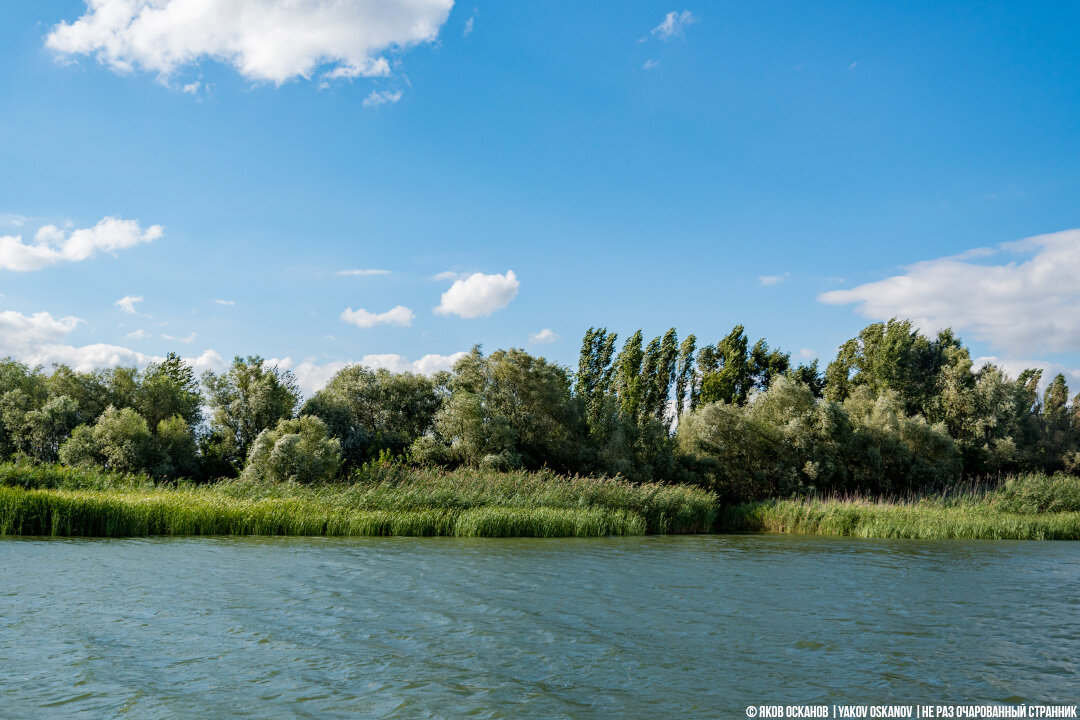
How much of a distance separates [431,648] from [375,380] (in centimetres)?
4394

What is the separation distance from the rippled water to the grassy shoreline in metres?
3.87

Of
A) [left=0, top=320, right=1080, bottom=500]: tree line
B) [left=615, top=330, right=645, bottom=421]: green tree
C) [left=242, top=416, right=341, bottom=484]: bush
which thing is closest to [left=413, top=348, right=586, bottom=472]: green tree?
[left=0, top=320, right=1080, bottom=500]: tree line

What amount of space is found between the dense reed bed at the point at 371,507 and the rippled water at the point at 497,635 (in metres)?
3.37

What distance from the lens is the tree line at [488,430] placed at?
42188 millimetres

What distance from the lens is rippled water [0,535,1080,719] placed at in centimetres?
898

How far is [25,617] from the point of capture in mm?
12109

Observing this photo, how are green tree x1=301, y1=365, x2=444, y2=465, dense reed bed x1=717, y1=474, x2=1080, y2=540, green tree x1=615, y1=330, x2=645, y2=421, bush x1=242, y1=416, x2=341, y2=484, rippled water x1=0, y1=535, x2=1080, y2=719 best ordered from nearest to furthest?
rippled water x1=0, y1=535, x2=1080, y2=719, dense reed bed x1=717, y1=474, x2=1080, y2=540, bush x1=242, y1=416, x2=341, y2=484, green tree x1=301, y1=365, x2=444, y2=465, green tree x1=615, y1=330, x2=645, y2=421

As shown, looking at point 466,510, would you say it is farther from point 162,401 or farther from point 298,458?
point 162,401

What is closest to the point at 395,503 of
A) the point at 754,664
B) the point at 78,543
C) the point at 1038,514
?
the point at 78,543

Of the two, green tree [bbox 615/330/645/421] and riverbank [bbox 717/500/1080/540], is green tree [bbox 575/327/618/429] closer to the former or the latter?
green tree [bbox 615/330/645/421]

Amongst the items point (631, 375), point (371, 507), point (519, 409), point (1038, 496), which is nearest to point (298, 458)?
point (371, 507)

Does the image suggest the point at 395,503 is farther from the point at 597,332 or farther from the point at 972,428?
the point at 972,428

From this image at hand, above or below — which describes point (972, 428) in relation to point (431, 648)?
above

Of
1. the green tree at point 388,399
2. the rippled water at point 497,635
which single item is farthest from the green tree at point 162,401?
the rippled water at point 497,635
